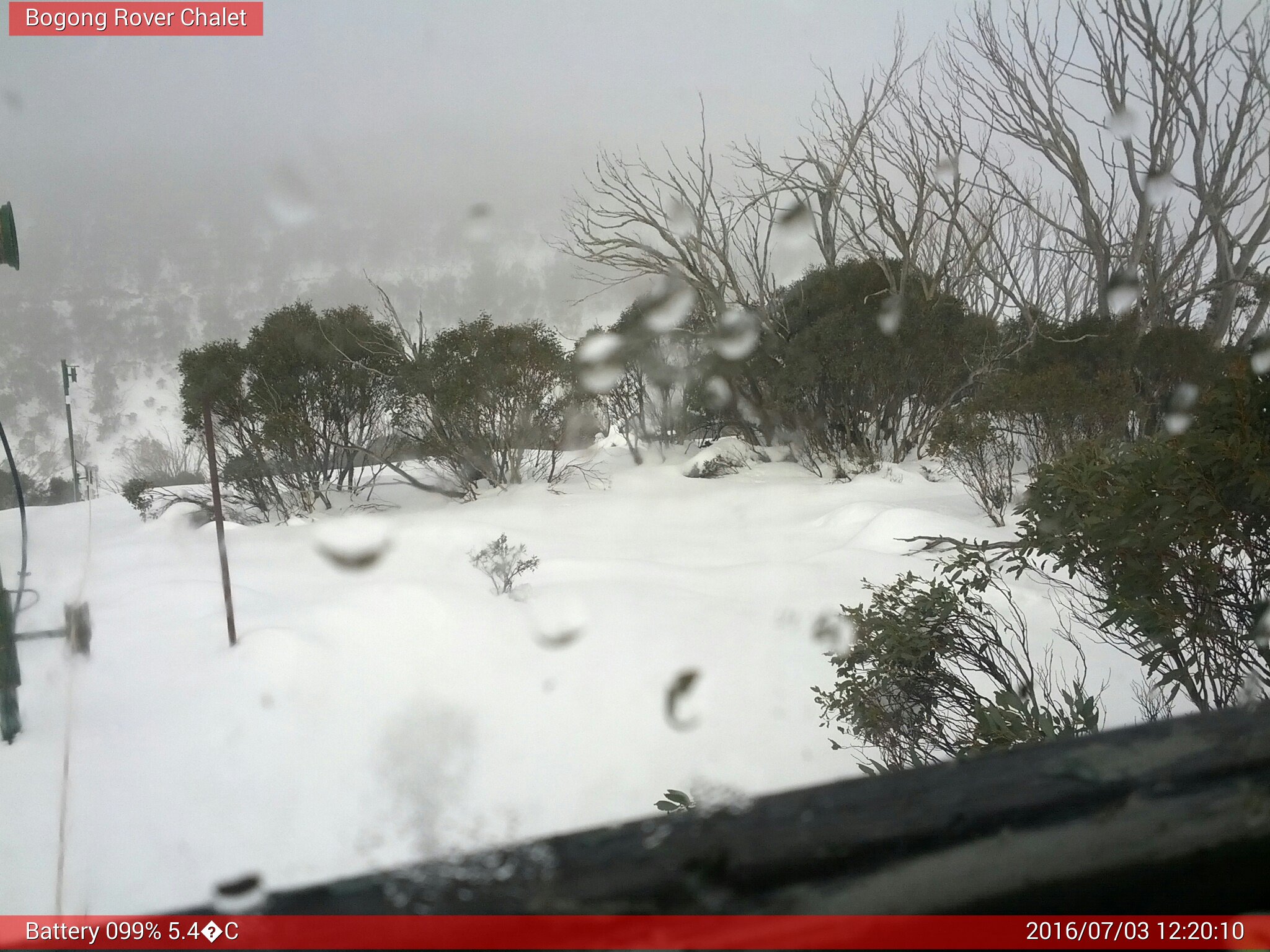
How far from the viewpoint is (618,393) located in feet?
7.17

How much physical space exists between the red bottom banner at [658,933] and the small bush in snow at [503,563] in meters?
1.56

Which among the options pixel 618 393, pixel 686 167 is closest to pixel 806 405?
pixel 618 393

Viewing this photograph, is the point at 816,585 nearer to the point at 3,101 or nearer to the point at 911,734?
the point at 911,734

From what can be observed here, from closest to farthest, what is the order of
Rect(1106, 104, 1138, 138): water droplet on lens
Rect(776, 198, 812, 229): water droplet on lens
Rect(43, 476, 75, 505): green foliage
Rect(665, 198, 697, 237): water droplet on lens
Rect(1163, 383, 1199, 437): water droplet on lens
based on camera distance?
Rect(1163, 383, 1199, 437): water droplet on lens
Rect(43, 476, 75, 505): green foliage
Rect(1106, 104, 1138, 138): water droplet on lens
Rect(776, 198, 812, 229): water droplet on lens
Rect(665, 198, 697, 237): water droplet on lens

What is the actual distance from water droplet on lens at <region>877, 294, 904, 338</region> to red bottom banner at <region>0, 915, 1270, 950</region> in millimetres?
2188

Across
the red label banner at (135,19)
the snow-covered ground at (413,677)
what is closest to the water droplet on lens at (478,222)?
the red label banner at (135,19)

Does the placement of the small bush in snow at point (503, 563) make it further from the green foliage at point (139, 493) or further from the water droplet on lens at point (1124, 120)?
the water droplet on lens at point (1124, 120)

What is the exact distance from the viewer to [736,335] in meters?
2.67

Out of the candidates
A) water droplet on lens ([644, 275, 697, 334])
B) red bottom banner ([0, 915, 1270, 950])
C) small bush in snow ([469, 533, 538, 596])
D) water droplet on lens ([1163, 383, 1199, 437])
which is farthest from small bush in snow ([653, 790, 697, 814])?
water droplet on lens ([644, 275, 697, 334])

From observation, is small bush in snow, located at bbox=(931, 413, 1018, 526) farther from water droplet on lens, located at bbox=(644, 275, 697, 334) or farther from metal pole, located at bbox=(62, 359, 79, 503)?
metal pole, located at bbox=(62, 359, 79, 503)

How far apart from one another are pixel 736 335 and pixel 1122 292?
127 centimetres

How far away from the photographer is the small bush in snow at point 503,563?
1.74 metres

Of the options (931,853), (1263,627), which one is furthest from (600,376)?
(931,853)

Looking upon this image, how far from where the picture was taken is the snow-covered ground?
0.92 meters
